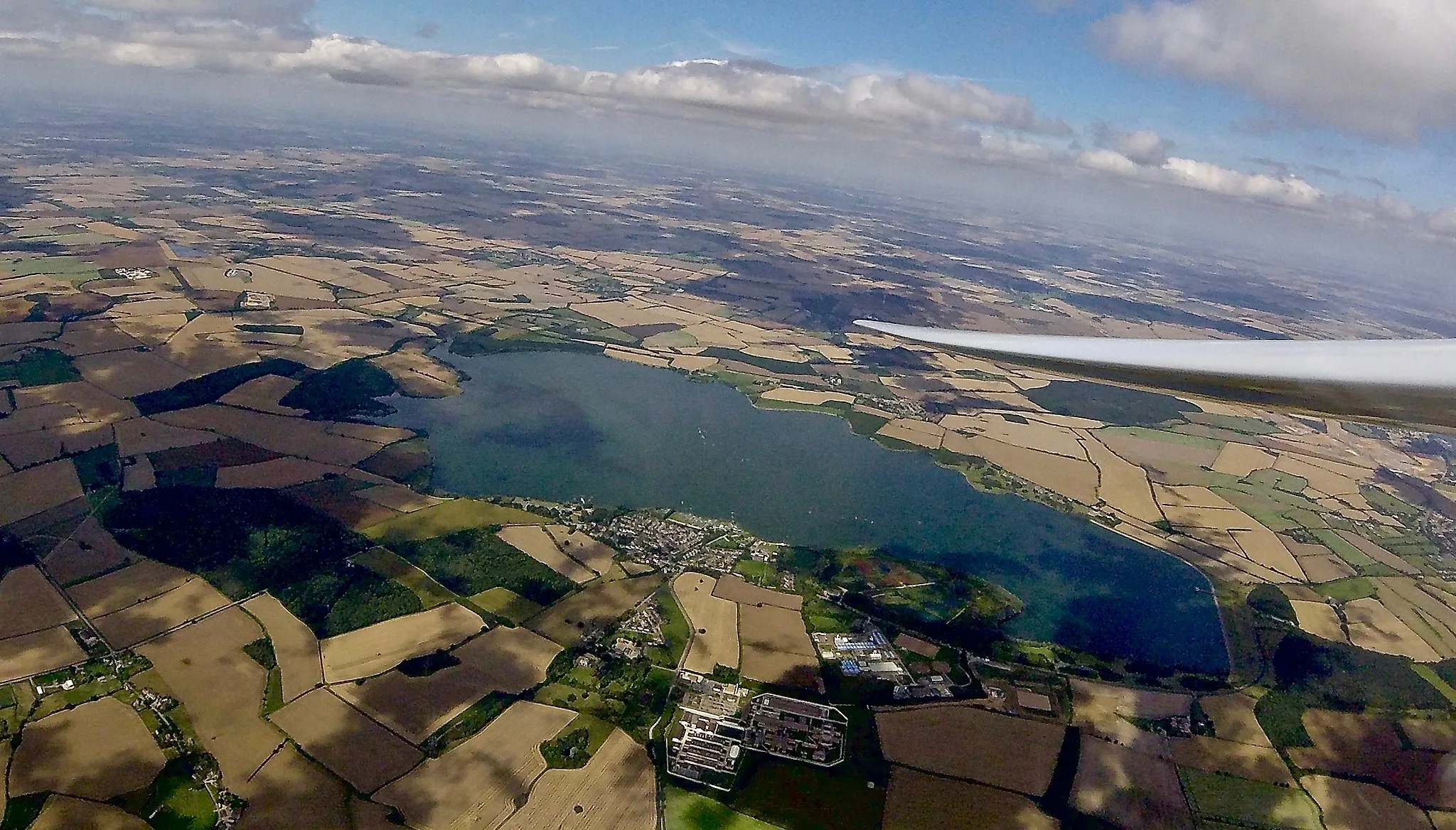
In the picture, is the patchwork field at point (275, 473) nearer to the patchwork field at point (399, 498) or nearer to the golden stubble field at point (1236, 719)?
the patchwork field at point (399, 498)

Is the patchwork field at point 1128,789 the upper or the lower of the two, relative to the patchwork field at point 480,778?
upper

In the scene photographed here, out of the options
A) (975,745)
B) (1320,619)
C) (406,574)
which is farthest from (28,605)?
(1320,619)

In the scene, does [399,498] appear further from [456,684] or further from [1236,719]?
[1236,719]

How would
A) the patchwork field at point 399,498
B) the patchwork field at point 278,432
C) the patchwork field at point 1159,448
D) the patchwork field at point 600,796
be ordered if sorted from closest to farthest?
the patchwork field at point 600,796 → the patchwork field at point 399,498 → the patchwork field at point 278,432 → the patchwork field at point 1159,448

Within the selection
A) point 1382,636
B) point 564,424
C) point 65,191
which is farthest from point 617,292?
point 65,191

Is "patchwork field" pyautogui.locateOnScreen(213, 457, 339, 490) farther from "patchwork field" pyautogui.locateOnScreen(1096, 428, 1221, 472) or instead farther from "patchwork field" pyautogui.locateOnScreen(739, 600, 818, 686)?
"patchwork field" pyautogui.locateOnScreen(1096, 428, 1221, 472)

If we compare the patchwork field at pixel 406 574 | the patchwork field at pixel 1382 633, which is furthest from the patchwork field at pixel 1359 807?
the patchwork field at pixel 406 574

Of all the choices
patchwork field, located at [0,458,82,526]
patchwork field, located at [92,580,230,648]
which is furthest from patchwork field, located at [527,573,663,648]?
patchwork field, located at [0,458,82,526]

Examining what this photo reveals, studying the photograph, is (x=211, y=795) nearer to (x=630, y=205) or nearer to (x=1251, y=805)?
(x=1251, y=805)
